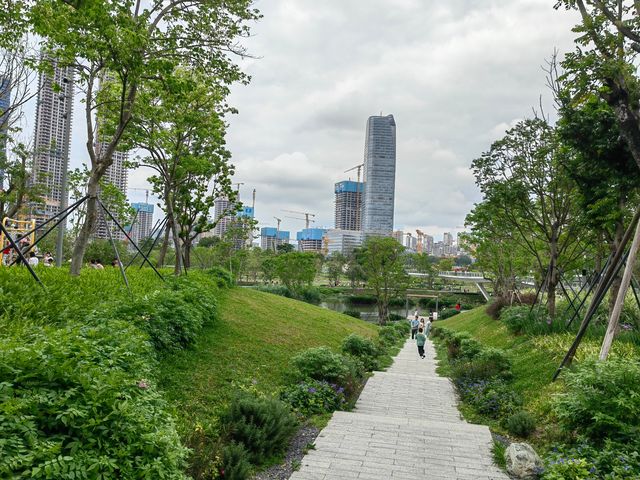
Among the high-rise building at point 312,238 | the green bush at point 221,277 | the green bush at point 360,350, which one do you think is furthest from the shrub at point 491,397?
the high-rise building at point 312,238

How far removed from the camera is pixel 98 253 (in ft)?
103

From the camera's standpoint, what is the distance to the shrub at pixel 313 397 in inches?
288

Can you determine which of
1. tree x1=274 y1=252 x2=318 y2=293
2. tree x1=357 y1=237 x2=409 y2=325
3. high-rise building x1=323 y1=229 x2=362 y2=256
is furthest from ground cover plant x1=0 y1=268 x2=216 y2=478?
high-rise building x1=323 y1=229 x2=362 y2=256

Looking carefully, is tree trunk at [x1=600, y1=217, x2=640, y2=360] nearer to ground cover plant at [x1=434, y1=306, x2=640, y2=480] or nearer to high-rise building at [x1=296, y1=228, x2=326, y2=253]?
ground cover plant at [x1=434, y1=306, x2=640, y2=480]

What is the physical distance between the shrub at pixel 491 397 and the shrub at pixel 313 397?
243 cm

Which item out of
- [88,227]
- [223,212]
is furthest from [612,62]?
[223,212]

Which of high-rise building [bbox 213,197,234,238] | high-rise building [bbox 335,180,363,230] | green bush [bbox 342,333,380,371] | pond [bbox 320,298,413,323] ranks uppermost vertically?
high-rise building [bbox 335,180,363,230]

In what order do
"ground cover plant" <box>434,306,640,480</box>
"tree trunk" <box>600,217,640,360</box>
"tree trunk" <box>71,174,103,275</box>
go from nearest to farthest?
"ground cover plant" <box>434,306,640,480</box> → "tree trunk" <box>600,217,640,360</box> → "tree trunk" <box>71,174,103,275</box>

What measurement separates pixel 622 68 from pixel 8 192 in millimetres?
20201

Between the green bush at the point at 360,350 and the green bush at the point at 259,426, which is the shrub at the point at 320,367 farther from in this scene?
the green bush at the point at 360,350

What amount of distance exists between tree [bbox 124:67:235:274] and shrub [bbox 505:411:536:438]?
9016 millimetres

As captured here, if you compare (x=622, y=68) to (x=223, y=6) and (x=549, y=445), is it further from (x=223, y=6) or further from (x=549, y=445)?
(x=223, y=6)

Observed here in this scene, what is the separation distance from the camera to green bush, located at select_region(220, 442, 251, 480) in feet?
14.6

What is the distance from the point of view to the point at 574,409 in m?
5.65
